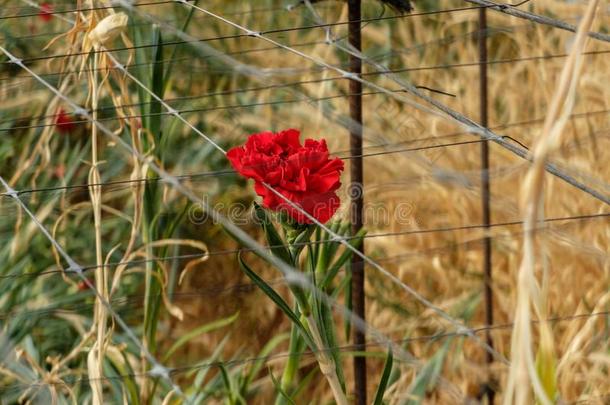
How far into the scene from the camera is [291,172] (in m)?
0.74

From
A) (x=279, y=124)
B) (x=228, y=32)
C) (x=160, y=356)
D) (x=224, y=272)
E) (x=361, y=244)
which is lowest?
(x=160, y=356)

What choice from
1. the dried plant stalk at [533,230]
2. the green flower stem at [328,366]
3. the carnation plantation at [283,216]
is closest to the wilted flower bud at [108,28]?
the carnation plantation at [283,216]

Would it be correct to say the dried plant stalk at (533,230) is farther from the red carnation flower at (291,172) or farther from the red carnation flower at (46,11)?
the red carnation flower at (46,11)

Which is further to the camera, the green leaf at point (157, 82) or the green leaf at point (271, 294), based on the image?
the green leaf at point (157, 82)

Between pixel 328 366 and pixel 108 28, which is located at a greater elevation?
pixel 108 28

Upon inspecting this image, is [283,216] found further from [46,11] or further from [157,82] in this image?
[46,11]

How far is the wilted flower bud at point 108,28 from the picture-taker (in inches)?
37.5

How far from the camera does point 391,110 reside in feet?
6.39

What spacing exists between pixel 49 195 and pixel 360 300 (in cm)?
79

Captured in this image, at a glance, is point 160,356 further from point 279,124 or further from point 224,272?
point 279,124

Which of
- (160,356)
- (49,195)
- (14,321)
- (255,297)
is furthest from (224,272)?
(14,321)

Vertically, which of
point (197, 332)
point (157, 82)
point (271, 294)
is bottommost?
point (197, 332)

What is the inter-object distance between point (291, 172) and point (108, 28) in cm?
33

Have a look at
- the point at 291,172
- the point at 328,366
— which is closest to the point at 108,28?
the point at 291,172
